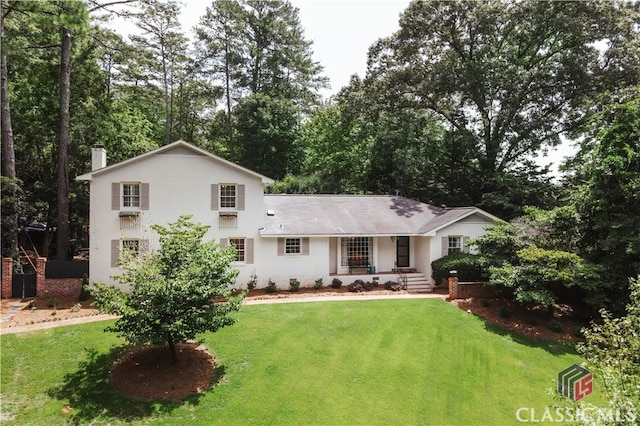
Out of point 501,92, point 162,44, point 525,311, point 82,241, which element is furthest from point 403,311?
point 162,44

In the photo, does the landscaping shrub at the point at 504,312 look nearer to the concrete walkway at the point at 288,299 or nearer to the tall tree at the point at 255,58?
the concrete walkway at the point at 288,299

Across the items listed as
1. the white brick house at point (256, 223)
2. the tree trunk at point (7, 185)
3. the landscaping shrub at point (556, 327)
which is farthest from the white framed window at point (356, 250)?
the tree trunk at point (7, 185)

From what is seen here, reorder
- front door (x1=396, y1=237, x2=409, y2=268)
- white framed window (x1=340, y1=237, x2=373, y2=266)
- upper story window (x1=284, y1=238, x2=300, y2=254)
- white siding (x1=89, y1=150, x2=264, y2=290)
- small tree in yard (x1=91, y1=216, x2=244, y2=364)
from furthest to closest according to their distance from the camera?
front door (x1=396, y1=237, x2=409, y2=268) → white framed window (x1=340, y1=237, x2=373, y2=266) → upper story window (x1=284, y1=238, x2=300, y2=254) → white siding (x1=89, y1=150, x2=264, y2=290) → small tree in yard (x1=91, y1=216, x2=244, y2=364)

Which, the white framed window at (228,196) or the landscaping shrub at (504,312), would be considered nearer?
the landscaping shrub at (504,312)

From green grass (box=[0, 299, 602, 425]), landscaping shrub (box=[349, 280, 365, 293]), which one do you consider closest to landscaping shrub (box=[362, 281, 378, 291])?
landscaping shrub (box=[349, 280, 365, 293])

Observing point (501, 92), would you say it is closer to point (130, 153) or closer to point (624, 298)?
point (624, 298)

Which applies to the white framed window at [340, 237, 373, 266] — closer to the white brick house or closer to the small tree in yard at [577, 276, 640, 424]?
the white brick house
